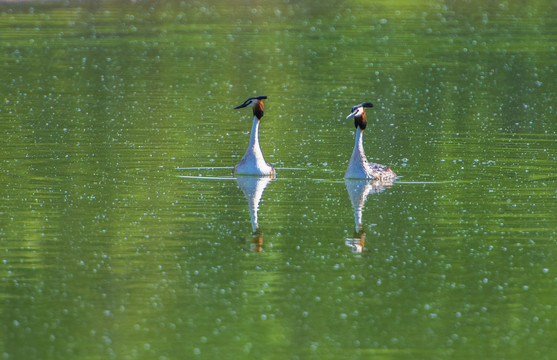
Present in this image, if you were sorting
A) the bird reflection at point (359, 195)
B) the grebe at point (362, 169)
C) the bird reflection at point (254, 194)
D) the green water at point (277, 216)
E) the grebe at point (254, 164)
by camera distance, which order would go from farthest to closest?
the grebe at point (254, 164) → the grebe at point (362, 169) → the bird reflection at point (254, 194) → the bird reflection at point (359, 195) → the green water at point (277, 216)

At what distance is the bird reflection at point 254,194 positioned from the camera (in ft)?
53.7

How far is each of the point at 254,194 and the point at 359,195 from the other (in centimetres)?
180

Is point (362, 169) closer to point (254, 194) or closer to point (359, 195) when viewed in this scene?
point (359, 195)

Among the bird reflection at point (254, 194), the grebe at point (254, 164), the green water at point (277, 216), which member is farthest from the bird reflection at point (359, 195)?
the grebe at point (254, 164)

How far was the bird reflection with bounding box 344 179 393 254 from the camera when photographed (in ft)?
53.2

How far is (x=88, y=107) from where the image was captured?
31516 millimetres

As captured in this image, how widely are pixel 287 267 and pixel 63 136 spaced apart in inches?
491

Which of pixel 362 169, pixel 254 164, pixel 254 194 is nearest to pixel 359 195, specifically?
pixel 362 169

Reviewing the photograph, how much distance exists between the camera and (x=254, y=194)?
1991cm

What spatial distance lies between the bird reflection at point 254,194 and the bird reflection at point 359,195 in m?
1.27

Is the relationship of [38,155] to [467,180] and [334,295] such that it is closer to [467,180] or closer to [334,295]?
[467,180]

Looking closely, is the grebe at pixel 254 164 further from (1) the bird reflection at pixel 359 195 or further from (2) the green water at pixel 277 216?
(1) the bird reflection at pixel 359 195

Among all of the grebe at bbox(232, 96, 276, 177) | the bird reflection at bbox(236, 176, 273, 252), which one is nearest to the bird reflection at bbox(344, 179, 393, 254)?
the bird reflection at bbox(236, 176, 273, 252)

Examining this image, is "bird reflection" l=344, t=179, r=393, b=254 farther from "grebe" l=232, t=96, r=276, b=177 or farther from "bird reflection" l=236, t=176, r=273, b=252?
"grebe" l=232, t=96, r=276, b=177
